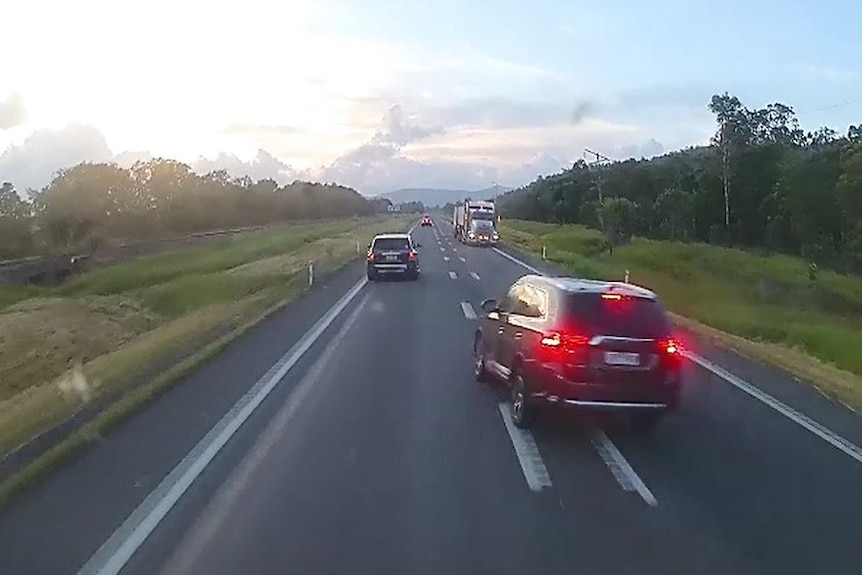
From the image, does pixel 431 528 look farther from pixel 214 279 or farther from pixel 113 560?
pixel 214 279

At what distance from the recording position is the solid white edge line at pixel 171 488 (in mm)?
6668

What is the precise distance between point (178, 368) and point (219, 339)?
424cm

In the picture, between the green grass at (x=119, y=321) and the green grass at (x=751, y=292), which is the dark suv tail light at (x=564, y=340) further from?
the green grass at (x=119, y=321)

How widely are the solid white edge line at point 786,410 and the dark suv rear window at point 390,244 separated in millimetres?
19537

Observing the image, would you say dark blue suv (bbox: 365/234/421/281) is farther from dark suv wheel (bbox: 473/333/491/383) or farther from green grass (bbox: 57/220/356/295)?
dark suv wheel (bbox: 473/333/491/383)

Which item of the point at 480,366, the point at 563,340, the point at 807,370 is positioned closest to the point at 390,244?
the point at 807,370

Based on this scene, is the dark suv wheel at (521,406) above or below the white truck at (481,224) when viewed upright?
above

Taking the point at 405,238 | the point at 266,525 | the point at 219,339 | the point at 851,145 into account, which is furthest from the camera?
the point at 851,145

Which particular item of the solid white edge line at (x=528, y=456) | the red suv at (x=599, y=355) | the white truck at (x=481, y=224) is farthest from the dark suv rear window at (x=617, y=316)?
the white truck at (x=481, y=224)

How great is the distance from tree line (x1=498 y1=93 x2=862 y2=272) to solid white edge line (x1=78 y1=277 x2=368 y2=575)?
50018mm

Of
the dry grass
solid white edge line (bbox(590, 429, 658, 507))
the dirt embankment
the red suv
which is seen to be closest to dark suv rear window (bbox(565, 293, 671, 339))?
the red suv

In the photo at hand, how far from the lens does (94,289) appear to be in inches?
2084

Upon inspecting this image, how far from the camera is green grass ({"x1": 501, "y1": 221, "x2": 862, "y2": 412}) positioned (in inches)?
1180

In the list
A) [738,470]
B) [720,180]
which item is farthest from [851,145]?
[738,470]
